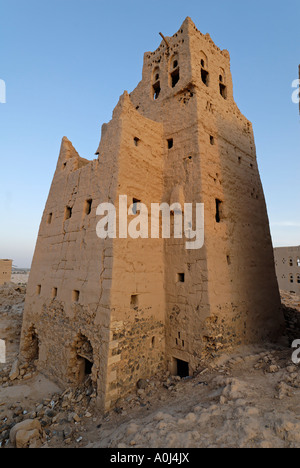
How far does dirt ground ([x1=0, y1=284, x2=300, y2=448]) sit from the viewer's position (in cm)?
410

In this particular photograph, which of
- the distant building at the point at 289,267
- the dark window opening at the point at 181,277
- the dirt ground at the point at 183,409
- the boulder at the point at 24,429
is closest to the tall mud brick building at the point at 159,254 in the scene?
the dark window opening at the point at 181,277

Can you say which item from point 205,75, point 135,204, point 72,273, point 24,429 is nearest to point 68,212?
point 72,273

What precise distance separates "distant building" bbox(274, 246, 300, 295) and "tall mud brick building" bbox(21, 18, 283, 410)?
68.8ft

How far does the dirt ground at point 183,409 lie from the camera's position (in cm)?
410

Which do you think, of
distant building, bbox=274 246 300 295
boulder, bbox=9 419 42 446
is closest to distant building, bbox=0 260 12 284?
boulder, bbox=9 419 42 446

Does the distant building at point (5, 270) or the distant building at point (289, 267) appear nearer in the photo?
the distant building at point (5, 270)

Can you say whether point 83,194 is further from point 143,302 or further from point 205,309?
point 205,309

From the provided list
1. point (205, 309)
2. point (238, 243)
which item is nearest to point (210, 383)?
point (205, 309)

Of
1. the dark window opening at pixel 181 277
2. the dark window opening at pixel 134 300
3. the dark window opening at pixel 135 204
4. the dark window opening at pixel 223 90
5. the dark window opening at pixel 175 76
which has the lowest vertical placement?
the dark window opening at pixel 134 300

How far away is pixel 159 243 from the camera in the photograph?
31.2 feet

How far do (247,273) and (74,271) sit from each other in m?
7.38

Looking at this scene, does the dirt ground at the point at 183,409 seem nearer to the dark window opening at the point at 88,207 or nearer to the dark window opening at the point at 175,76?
the dark window opening at the point at 88,207

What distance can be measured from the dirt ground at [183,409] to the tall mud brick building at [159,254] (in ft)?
1.99
